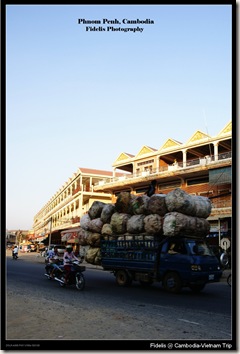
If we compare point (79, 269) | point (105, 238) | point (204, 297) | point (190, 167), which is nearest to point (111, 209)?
point (105, 238)

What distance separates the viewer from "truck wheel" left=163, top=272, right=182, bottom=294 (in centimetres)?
1152

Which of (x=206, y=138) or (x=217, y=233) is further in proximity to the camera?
(x=206, y=138)

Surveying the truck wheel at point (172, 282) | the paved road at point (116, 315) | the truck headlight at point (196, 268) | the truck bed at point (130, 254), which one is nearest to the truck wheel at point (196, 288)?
the paved road at point (116, 315)

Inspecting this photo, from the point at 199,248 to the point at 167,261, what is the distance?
113 centimetres

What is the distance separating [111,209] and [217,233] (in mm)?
15562

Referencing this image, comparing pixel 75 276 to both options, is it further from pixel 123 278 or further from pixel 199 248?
pixel 199 248

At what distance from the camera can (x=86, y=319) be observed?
24.0ft

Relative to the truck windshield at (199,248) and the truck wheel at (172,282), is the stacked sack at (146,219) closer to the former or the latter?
the truck windshield at (199,248)

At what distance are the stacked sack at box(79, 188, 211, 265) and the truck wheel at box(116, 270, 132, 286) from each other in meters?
1.21

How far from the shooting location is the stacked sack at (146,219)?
12000 mm

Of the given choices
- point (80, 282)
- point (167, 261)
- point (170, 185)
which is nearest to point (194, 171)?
point (170, 185)

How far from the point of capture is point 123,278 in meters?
13.5

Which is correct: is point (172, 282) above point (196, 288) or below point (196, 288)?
above

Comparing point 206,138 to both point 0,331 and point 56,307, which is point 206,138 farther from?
point 0,331
